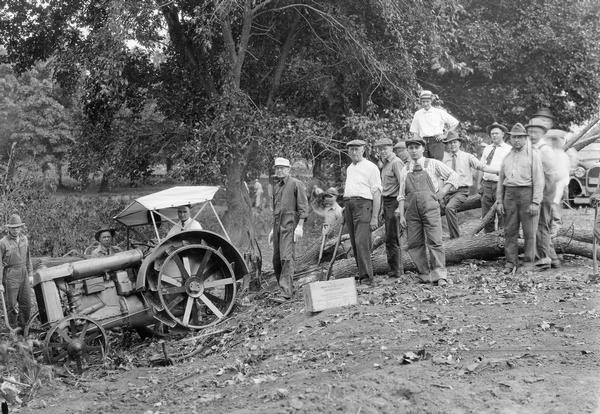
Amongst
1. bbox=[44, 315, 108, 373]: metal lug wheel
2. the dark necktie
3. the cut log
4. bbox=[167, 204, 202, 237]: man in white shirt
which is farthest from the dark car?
bbox=[44, 315, 108, 373]: metal lug wheel

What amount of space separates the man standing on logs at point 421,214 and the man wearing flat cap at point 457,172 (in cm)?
175

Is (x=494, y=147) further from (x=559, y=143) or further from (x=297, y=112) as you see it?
(x=297, y=112)

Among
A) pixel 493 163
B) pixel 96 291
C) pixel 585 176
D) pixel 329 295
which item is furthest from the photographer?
pixel 585 176

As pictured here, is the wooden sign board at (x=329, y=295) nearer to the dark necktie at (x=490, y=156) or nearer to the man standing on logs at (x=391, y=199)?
the man standing on logs at (x=391, y=199)

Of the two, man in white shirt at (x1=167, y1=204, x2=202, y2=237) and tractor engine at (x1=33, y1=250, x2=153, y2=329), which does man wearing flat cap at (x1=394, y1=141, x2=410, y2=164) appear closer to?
man in white shirt at (x1=167, y1=204, x2=202, y2=237)

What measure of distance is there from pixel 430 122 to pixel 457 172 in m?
0.99

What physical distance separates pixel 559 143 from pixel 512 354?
463 centimetres

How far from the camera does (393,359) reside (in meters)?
6.56

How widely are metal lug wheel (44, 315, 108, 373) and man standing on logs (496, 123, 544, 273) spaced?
534cm

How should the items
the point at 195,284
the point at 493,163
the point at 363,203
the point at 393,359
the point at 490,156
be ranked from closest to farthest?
1. the point at 393,359
2. the point at 363,203
3. the point at 195,284
4. the point at 493,163
5. the point at 490,156

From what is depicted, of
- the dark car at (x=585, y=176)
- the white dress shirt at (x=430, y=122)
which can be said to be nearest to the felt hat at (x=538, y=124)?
the white dress shirt at (x=430, y=122)

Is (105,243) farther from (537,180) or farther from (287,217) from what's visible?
(537,180)

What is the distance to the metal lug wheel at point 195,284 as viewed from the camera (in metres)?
10.6

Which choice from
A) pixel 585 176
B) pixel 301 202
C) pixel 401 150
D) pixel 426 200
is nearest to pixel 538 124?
pixel 426 200
